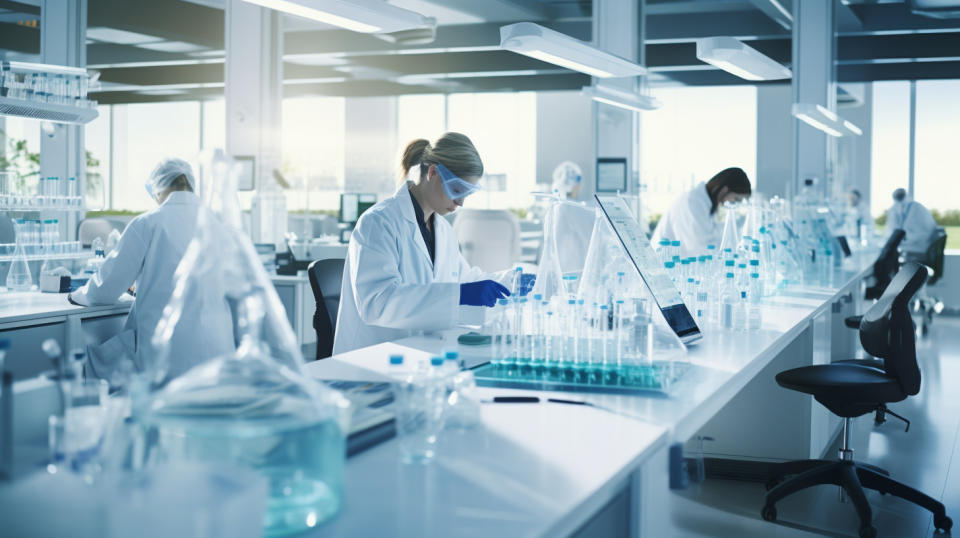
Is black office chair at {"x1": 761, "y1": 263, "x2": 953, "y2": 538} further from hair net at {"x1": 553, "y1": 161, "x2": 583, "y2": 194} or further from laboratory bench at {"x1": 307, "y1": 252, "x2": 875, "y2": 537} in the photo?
hair net at {"x1": 553, "y1": 161, "x2": 583, "y2": 194}

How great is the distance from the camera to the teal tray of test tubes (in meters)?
1.99

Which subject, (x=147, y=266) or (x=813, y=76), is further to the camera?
(x=813, y=76)

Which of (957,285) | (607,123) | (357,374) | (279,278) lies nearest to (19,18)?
(279,278)

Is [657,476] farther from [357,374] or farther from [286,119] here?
[286,119]

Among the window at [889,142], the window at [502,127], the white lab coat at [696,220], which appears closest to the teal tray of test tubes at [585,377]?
the white lab coat at [696,220]

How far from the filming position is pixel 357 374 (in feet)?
7.00

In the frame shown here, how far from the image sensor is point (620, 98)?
5867mm

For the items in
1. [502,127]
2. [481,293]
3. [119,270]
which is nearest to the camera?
[481,293]

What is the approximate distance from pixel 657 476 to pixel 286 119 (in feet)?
22.6

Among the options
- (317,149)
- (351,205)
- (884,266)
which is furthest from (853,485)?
(317,149)

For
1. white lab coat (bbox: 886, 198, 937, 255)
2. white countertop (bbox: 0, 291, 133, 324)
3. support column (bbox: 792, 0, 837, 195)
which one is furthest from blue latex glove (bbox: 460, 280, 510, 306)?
white lab coat (bbox: 886, 198, 937, 255)

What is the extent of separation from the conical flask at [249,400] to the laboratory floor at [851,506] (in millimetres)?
1950

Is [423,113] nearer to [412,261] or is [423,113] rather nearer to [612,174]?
[612,174]

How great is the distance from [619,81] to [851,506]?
480 cm
